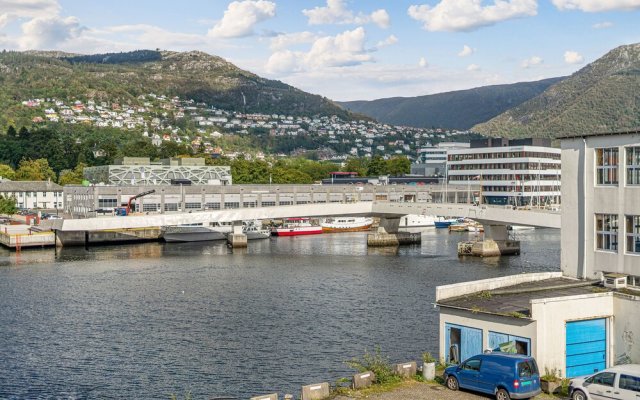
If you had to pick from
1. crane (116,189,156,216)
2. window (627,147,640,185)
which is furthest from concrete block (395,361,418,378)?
crane (116,189,156,216)

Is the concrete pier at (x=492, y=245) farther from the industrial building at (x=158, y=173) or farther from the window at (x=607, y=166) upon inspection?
the industrial building at (x=158, y=173)

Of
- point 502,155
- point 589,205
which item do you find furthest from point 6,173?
point 589,205

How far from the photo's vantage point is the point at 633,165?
30.7 m

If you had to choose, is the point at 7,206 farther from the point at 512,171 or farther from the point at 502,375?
the point at 502,375

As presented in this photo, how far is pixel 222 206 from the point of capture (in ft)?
380

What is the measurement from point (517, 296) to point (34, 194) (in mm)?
126749

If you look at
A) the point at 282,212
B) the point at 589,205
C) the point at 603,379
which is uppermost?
the point at 589,205

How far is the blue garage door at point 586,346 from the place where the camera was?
27031 millimetres

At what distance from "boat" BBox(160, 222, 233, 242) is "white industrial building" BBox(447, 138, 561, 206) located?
2286 inches

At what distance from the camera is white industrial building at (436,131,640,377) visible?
2672 cm

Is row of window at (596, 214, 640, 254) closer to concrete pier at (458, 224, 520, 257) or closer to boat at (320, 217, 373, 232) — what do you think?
concrete pier at (458, 224, 520, 257)

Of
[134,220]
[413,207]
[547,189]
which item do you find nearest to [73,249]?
[134,220]

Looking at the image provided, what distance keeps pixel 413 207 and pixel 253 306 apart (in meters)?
42.4

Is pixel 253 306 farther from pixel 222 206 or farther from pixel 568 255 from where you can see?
Result: pixel 222 206
